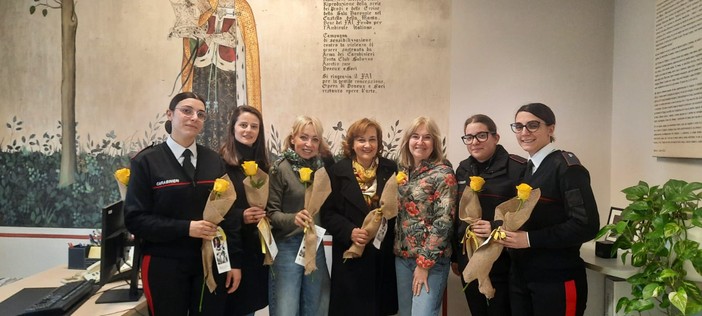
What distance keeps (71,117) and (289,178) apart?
7.06 feet

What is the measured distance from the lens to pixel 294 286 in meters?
2.10

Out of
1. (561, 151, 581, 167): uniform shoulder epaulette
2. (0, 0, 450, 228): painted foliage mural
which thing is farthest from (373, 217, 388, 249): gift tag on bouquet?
(0, 0, 450, 228): painted foliage mural

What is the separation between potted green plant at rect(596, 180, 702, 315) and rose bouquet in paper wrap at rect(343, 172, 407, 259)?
3.11ft

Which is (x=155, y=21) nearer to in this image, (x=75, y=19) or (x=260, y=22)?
(x=75, y=19)

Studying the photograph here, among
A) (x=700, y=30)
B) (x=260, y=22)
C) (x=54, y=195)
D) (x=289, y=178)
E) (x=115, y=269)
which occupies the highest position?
(x=260, y=22)

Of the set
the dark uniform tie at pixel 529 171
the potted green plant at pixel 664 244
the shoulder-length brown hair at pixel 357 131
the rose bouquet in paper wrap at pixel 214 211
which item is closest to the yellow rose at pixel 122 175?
→ the rose bouquet in paper wrap at pixel 214 211

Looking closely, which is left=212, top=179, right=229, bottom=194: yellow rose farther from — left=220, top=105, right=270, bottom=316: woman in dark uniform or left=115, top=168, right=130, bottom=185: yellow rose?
left=115, top=168, right=130, bottom=185: yellow rose

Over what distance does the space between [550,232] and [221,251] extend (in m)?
1.54

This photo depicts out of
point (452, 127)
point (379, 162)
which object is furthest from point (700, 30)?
point (379, 162)

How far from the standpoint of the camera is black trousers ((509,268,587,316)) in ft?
5.65

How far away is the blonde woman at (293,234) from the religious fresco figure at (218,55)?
0.99 meters

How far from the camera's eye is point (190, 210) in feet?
5.77

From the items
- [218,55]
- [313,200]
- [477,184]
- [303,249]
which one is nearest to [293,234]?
[303,249]

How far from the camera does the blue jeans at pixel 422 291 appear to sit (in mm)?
1941
